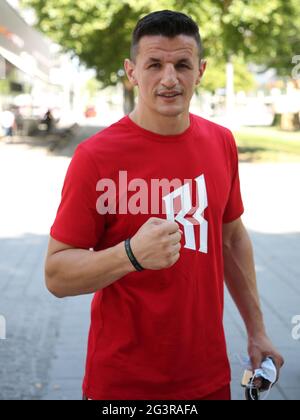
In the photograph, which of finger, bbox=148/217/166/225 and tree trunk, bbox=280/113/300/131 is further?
tree trunk, bbox=280/113/300/131

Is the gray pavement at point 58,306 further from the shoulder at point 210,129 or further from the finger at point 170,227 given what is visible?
the finger at point 170,227

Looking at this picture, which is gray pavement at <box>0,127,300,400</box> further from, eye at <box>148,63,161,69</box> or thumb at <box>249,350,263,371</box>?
eye at <box>148,63,161,69</box>

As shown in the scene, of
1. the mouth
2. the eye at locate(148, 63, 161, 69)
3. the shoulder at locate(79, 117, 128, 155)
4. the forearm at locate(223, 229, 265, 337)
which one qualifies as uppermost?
the eye at locate(148, 63, 161, 69)

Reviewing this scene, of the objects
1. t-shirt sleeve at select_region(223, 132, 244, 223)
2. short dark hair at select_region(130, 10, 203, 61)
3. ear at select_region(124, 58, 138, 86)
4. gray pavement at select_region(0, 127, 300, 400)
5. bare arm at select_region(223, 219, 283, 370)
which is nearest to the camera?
short dark hair at select_region(130, 10, 203, 61)

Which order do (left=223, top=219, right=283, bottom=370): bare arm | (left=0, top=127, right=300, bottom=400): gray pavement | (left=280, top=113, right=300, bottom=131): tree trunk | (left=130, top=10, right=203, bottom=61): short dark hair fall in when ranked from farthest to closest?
(left=280, top=113, right=300, bottom=131): tree trunk < (left=0, top=127, right=300, bottom=400): gray pavement < (left=223, top=219, right=283, bottom=370): bare arm < (left=130, top=10, right=203, bottom=61): short dark hair

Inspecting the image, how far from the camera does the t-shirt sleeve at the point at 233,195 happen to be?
2432mm

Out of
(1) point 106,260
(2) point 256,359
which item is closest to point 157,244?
(1) point 106,260

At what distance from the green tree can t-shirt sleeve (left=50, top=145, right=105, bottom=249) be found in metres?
17.8

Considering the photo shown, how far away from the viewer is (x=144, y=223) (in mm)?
2064

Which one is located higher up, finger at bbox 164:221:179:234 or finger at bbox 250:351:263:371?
finger at bbox 164:221:179:234

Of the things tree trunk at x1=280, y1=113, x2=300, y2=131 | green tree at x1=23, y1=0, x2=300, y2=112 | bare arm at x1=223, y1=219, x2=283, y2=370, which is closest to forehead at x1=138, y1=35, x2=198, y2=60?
bare arm at x1=223, y1=219, x2=283, y2=370

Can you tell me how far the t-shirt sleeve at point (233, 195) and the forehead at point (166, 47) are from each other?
13.5 inches

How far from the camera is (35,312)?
6.62m

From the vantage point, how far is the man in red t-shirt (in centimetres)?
210
